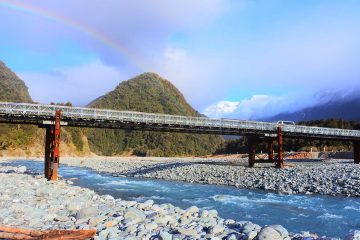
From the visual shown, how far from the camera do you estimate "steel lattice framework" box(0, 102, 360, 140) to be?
120ft

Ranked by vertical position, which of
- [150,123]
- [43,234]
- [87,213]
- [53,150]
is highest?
[150,123]

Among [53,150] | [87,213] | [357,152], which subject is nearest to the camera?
[87,213]

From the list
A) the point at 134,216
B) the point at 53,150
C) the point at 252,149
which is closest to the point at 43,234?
the point at 134,216

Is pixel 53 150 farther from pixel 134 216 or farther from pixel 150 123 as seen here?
pixel 134 216

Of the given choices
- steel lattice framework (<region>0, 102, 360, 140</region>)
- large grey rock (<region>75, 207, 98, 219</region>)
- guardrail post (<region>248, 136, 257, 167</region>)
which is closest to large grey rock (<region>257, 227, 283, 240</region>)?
large grey rock (<region>75, 207, 98, 219</region>)

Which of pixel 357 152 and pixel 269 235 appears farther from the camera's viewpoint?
pixel 357 152

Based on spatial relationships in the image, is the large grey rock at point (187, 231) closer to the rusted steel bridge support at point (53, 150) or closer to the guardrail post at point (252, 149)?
the rusted steel bridge support at point (53, 150)

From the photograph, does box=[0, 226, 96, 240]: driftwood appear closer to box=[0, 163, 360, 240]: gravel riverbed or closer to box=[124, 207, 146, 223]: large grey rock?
box=[0, 163, 360, 240]: gravel riverbed

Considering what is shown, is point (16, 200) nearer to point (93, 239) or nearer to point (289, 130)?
point (93, 239)

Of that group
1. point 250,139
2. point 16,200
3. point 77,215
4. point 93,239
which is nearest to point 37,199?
point 16,200

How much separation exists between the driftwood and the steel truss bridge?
26.2 metres

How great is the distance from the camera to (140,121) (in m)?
43.3

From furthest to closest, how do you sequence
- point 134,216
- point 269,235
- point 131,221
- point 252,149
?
point 252,149
point 134,216
point 131,221
point 269,235

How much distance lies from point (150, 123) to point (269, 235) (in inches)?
1341
